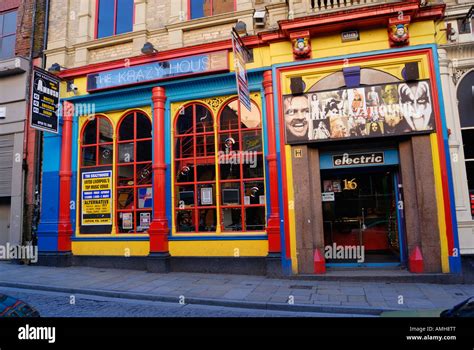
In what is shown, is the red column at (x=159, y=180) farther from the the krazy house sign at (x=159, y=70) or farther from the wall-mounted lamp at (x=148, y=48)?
the wall-mounted lamp at (x=148, y=48)

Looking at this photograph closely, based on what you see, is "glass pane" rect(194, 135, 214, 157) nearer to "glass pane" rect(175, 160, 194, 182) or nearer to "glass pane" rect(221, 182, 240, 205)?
"glass pane" rect(175, 160, 194, 182)

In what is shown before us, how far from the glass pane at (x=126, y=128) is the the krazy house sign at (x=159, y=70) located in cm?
108

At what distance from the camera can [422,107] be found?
809 cm

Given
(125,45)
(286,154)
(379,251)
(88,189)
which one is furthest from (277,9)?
(88,189)

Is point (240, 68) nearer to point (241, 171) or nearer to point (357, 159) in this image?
point (241, 171)

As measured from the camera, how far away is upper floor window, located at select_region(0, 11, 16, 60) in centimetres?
1262

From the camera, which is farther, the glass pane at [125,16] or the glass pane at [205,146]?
the glass pane at [125,16]

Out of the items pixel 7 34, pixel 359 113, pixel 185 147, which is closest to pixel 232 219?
pixel 185 147

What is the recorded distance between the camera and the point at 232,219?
9289 millimetres

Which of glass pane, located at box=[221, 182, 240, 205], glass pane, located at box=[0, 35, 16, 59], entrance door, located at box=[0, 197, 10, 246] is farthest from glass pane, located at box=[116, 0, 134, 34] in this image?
entrance door, located at box=[0, 197, 10, 246]

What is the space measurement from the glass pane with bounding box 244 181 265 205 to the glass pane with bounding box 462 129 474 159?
201 inches

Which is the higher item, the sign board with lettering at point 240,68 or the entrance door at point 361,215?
the sign board with lettering at point 240,68

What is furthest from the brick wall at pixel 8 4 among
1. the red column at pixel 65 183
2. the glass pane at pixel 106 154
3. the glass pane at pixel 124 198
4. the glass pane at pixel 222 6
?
the glass pane at pixel 124 198

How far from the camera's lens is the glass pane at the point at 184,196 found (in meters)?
9.68
